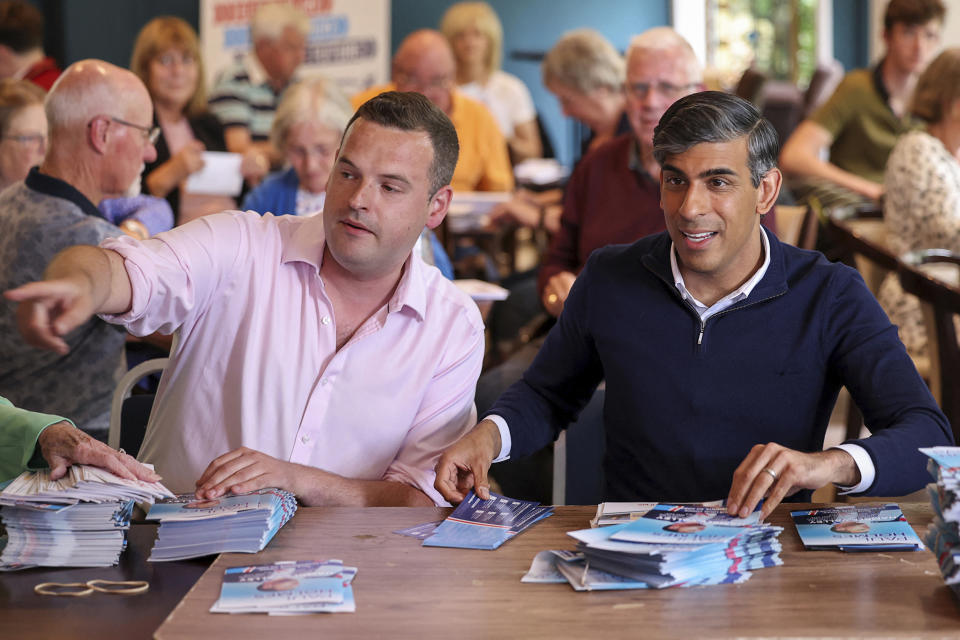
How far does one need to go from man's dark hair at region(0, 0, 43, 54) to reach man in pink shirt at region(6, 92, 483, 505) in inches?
164

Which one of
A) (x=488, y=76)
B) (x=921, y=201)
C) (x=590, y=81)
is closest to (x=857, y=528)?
(x=921, y=201)

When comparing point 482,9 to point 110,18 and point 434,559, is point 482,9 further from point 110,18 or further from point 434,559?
point 434,559

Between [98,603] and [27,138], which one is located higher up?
[27,138]

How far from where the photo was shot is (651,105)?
12.2ft

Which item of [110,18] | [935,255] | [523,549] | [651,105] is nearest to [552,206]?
[651,105]

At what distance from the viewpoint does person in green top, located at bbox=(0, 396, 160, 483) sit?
1697 millimetres

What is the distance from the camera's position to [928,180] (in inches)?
163

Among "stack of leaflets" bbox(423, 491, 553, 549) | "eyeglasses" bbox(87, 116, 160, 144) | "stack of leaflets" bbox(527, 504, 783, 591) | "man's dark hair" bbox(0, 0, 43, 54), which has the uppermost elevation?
"man's dark hair" bbox(0, 0, 43, 54)

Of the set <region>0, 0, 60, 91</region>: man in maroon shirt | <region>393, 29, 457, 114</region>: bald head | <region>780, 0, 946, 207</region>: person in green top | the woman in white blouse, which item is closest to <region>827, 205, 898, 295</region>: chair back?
the woman in white blouse

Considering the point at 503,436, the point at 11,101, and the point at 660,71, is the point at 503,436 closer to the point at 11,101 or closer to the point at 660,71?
the point at 660,71

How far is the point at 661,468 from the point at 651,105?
186cm

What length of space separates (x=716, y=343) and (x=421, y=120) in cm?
73

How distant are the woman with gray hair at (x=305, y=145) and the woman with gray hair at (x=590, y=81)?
1.44m

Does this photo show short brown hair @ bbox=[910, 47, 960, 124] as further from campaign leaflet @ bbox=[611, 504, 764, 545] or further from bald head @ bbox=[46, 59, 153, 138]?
campaign leaflet @ bbox=[611, 504, 764, 545]
